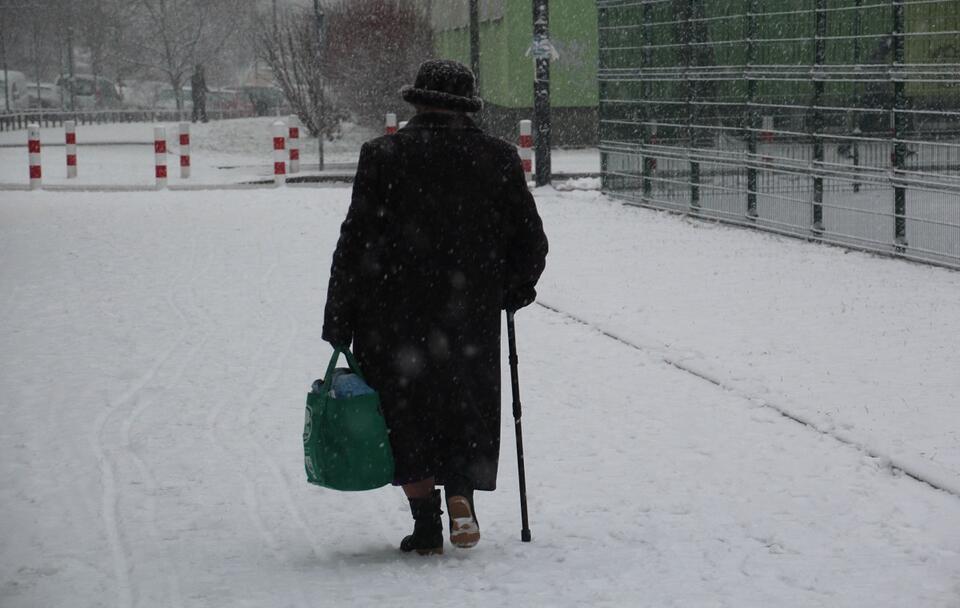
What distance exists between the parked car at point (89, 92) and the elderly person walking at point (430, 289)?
6672cm

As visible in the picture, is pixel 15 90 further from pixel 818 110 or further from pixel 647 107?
pixel 818 110

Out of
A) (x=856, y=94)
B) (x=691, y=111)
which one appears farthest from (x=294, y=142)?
(x=856, y=94)

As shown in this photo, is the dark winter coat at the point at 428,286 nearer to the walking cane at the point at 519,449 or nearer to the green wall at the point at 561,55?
the walking cane at the point at 519,449

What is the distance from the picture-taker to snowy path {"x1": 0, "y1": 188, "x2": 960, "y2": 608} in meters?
4.91

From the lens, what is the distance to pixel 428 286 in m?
5.16

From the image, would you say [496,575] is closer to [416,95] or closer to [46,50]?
[416,95]

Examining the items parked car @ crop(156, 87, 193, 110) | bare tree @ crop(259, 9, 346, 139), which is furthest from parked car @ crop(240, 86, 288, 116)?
bare tree @ crop(259, 9, 346, 139)

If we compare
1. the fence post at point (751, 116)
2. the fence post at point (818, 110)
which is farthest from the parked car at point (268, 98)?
the fence post at point (818, 110)

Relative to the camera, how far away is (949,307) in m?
10.2

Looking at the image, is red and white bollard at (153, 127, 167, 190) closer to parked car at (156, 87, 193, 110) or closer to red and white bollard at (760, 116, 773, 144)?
red and white bollard at (760, 116, 773, 144)

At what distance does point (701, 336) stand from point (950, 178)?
355 cm

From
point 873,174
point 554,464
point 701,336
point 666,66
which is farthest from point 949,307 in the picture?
point 666,66

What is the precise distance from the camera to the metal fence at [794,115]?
12.4 metres

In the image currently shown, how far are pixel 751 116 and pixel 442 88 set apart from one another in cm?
1074
